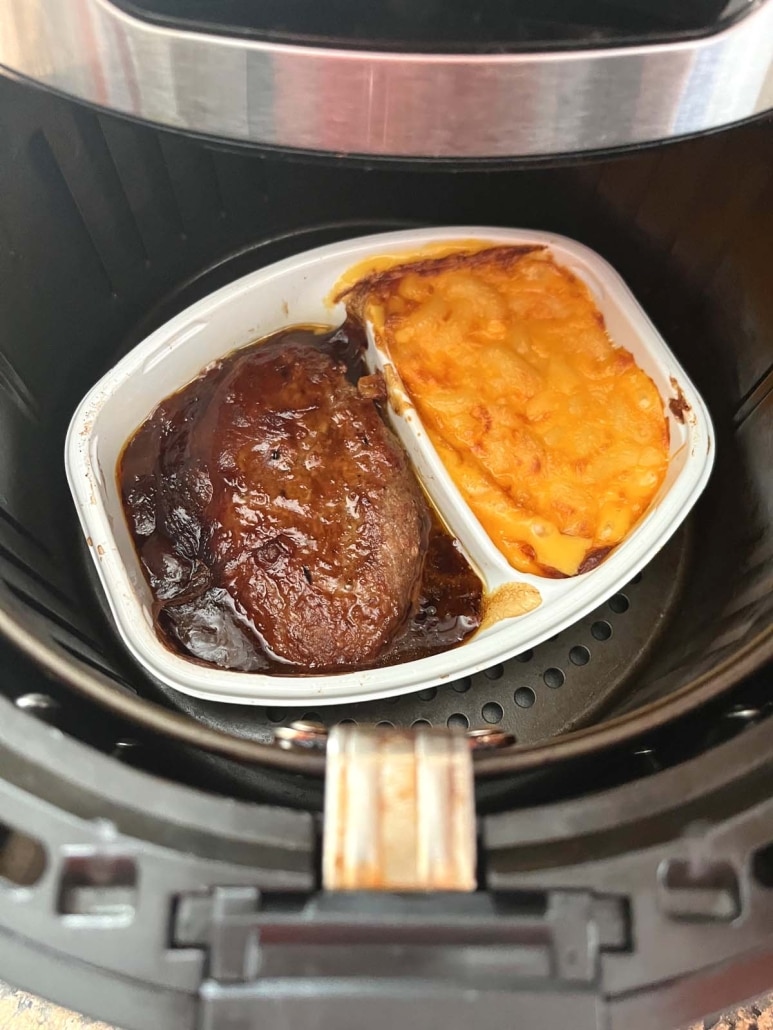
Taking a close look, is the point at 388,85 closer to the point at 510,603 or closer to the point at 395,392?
the point at 395,392

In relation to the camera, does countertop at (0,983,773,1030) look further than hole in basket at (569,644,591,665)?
No

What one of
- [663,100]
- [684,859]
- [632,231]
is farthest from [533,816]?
[632,231]

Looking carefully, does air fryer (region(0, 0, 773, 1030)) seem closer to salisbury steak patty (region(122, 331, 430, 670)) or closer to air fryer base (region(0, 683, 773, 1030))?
air fryer base (region(0, 683, 773, 1030))

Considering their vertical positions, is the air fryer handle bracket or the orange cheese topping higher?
the orange cheese topping

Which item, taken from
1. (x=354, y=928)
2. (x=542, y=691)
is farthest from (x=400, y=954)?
(x=542, y=691)

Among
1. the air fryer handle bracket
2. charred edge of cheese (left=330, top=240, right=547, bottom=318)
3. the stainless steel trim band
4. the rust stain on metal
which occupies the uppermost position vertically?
charred edge of cheese (left=330, top=240, right=547, bottom=318)

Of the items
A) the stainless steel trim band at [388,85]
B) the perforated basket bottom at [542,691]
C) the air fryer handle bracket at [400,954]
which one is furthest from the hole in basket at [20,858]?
the stainless steel trim band at [388,85]

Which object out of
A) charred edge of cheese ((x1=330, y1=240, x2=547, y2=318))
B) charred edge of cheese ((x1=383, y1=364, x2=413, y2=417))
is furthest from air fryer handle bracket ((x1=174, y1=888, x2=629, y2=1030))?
charred edge of cheese ((x1=330, y1=240, x2=547, y2=318))

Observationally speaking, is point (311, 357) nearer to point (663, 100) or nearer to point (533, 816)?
point (663, 100)
